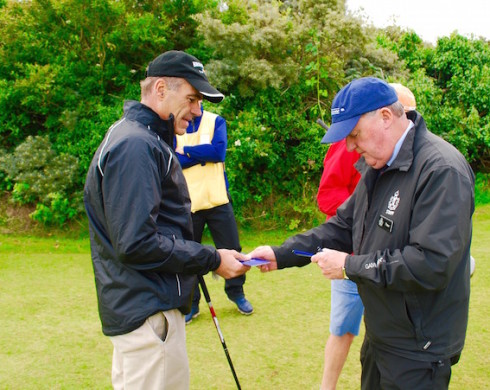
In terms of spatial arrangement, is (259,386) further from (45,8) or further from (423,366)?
(45,8)

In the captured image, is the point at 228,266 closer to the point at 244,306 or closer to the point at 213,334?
the point at 213,334

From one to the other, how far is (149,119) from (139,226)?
630 mm

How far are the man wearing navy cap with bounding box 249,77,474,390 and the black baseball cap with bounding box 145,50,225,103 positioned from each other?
2.45 ft

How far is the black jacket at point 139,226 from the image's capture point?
2.38 m

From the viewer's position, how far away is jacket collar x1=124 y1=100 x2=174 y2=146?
265cm

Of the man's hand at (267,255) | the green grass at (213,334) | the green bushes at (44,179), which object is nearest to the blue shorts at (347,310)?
the man's hand at (267,255)

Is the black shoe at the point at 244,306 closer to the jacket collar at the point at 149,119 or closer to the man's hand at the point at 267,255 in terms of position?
the man's hand at the point at 267,255

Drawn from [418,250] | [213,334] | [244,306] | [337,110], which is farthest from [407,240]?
[244,306]

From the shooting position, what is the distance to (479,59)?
11.3m

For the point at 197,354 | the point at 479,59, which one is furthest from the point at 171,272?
the point at 479,59

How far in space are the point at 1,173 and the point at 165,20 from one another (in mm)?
3861

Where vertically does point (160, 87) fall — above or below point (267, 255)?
above

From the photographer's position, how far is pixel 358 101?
2.42 metres

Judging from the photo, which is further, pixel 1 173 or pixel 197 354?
pixel 1 173
